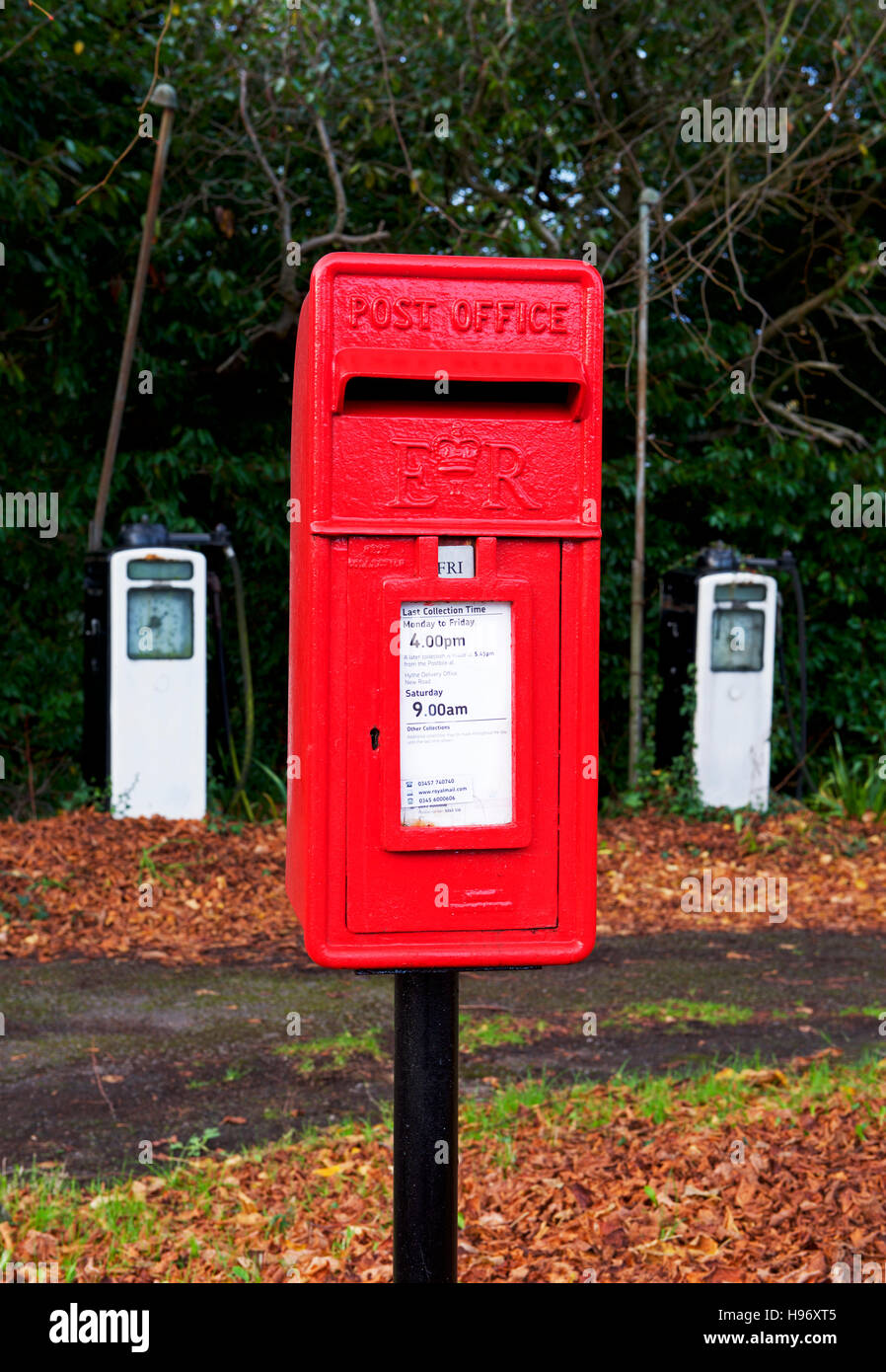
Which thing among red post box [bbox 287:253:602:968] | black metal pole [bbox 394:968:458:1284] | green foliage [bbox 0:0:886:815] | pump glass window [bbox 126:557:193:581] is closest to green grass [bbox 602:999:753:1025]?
black metal pole [bbox 394:968:458:1284]

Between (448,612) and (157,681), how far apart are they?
5959 millimetres

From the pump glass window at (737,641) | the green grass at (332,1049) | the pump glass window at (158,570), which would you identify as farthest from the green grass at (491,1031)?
the pump glass window at (737,641)

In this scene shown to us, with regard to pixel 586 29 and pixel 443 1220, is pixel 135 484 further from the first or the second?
pixel 443 1220

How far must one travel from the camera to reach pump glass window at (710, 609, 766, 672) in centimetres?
898

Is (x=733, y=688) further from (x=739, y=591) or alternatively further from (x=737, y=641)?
(x=739, y=591)

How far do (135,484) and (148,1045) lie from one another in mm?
6049

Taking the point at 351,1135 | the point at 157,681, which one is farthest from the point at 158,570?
the point at 351,1135

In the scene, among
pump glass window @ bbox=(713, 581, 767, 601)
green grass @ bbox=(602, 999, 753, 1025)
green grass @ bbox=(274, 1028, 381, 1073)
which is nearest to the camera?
green grass @ bbox=(274, 1028, 381, 1073)

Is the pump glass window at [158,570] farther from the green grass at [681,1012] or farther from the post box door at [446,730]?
the post box door at [446,730]

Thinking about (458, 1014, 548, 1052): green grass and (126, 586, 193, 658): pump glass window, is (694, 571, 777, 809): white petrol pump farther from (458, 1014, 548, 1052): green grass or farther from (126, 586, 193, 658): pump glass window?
(458, 1014, 548, 1052): green grass

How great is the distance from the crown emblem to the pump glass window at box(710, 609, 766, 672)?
7.05 m

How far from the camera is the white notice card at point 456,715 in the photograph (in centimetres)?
218

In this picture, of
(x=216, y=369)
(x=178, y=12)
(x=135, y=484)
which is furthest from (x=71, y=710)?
(x=178, y=12)

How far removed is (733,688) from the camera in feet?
29.5
